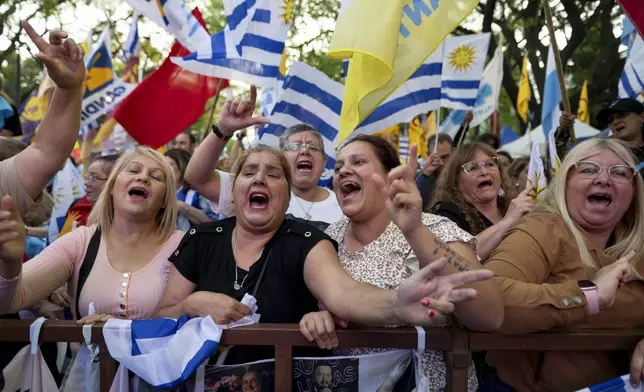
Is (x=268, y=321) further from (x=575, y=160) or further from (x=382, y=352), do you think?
(x=575, y=160)

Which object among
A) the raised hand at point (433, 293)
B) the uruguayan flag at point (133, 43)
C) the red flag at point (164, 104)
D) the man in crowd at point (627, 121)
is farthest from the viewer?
the uruguayan flag at point (133, 43)

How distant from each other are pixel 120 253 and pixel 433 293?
1.79 meters

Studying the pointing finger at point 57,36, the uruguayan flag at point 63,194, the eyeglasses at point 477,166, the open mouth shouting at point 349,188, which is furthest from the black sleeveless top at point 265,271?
the uruguayan flag at point 63,194

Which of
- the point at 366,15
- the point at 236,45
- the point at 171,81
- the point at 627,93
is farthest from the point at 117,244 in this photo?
the point at 627,93

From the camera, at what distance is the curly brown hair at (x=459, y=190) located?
4320 millimetres

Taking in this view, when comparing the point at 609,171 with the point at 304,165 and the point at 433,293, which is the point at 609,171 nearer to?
the point at 433,293

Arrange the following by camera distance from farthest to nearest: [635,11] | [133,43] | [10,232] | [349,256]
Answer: [133,43] → [635,11] → [349,256] → [10,232]

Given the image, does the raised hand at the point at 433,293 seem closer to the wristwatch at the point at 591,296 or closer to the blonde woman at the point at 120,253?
the wristwatch at the point at 591,296

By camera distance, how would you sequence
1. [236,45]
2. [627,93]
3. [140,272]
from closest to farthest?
1. [140,272]
2. [236,45]
3. [627,93]

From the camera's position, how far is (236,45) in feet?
19.0

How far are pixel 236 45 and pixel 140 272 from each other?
3.02 meters

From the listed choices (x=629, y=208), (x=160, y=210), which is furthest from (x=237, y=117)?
(x=629, y=208)

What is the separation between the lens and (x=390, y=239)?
306 cm

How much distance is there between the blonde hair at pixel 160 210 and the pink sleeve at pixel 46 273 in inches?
3.9
